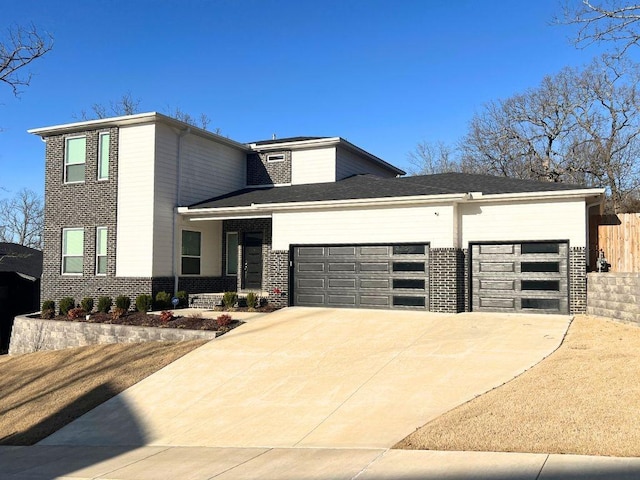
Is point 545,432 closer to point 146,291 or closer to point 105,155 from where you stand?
point 146,291

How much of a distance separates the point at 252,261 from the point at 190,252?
7.48ft

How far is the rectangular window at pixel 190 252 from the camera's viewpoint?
20391 millimetres

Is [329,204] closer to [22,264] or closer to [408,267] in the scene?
[408,267]

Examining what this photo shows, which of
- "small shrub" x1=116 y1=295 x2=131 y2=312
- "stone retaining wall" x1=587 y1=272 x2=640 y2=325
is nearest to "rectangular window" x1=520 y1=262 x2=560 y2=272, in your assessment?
"stone retaining wall" x1=587 y1=272 x2=640 y2=325

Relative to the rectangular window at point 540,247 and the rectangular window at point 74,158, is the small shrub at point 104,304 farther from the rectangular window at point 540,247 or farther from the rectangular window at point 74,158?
the rectangular window at point 540,247

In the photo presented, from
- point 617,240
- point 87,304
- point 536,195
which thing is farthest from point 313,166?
point 617,240

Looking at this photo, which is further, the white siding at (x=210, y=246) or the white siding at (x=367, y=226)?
the white siding at (x=210, y=246)

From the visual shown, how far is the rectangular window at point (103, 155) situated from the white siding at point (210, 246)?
11.0ft

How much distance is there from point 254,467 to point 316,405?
263 centimetres

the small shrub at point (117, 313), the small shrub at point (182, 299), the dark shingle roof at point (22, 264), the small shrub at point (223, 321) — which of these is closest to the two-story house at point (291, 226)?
the small shrub at point (182, 299)

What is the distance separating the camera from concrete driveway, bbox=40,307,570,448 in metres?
8.42

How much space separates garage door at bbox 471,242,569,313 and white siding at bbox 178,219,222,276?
9.85 metres

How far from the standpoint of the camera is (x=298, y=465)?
6.70m

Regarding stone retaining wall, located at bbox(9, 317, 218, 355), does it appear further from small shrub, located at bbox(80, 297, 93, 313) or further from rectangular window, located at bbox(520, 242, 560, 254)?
rectangular window, located at bbox(520, 242, 560, 254)
